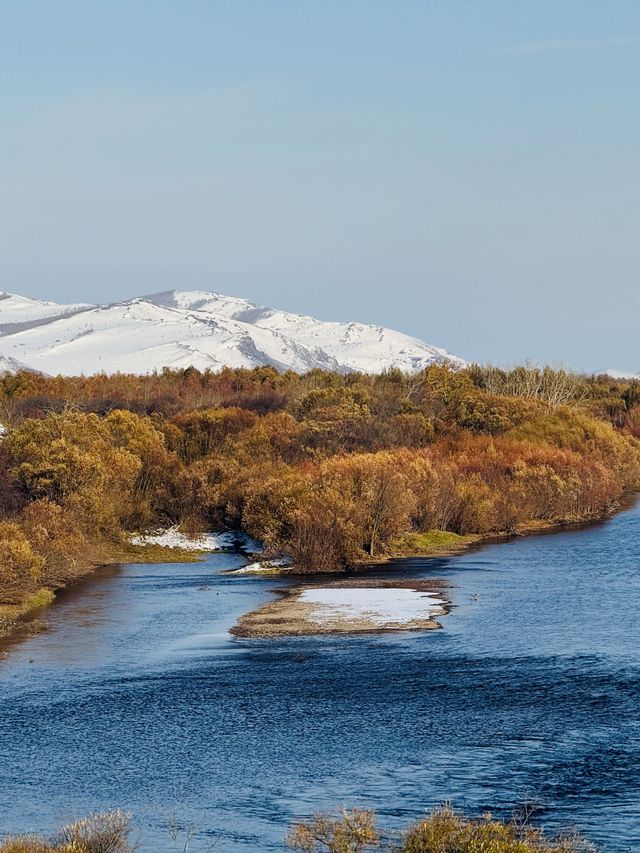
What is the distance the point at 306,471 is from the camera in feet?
299

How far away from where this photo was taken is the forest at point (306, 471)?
76438 millimetres

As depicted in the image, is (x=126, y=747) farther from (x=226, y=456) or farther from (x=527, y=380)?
(x=527, y=380)

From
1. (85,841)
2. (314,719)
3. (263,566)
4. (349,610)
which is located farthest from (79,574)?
(85,841)

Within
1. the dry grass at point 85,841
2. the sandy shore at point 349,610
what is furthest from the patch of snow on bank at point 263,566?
the dry grass at point 85,841

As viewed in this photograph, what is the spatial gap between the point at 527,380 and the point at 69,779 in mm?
133499

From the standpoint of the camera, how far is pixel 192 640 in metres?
52.0

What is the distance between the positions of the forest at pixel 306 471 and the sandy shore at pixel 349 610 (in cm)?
989

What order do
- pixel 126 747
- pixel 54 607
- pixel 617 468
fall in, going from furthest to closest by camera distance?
pixel 617 468 → pixel 54 607 → pixel 126 747

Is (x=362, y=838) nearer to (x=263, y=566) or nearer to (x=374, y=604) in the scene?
(x=374, y=604)

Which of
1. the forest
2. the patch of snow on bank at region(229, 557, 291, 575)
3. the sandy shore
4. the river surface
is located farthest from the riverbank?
the sandy shore

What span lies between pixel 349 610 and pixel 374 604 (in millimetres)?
1885

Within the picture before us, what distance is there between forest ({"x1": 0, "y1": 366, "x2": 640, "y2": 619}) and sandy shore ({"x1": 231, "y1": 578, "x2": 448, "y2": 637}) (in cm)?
989

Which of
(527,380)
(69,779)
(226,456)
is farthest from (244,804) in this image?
(527,380)

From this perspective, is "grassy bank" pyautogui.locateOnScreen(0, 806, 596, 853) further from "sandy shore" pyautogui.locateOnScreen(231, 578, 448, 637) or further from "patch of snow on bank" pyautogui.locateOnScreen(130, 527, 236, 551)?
"patch of snow on bank" pyautogui.locateOnScreen(130, 527, 236, 551)
